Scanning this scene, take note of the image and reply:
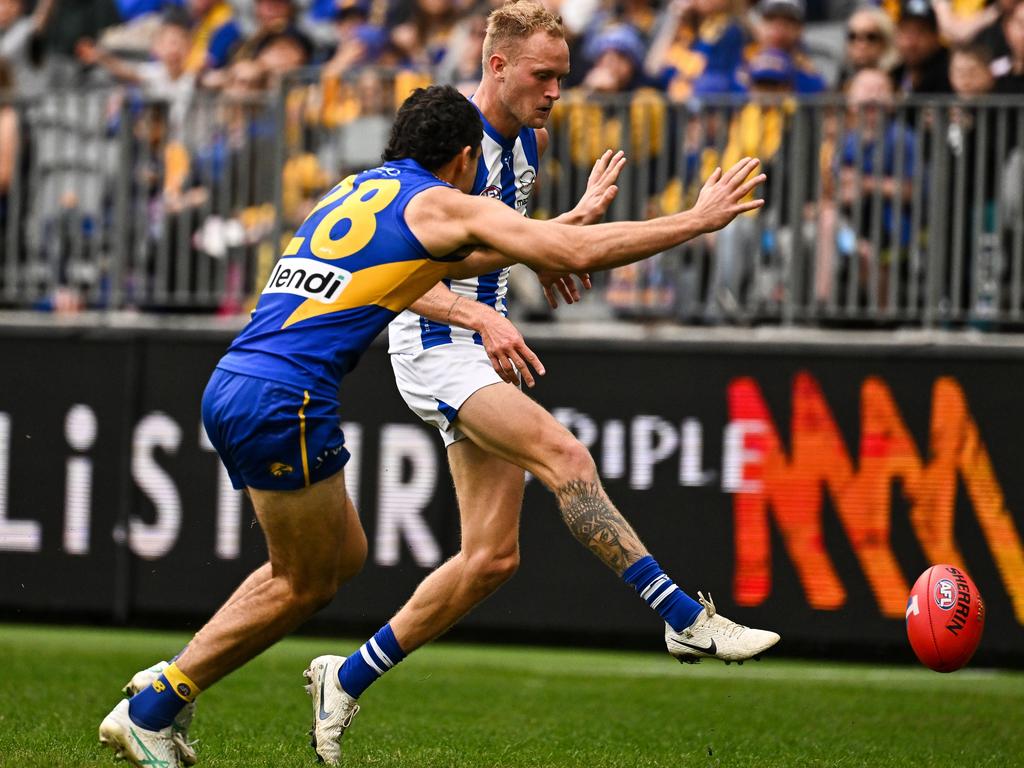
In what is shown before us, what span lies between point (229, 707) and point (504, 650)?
3.62 meters

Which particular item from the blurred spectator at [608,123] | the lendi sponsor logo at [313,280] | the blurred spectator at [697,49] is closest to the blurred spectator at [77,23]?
the blurred spectator at [697,49]

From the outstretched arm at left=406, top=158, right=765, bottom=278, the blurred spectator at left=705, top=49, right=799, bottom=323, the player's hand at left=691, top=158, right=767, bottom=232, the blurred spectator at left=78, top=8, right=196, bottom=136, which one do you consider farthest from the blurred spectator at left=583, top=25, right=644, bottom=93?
the outstretched arm at left=406, top=158, right=765, bottom=278

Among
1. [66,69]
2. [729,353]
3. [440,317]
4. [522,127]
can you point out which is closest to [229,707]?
[440,317]

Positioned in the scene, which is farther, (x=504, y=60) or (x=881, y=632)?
(x=881, y=632)

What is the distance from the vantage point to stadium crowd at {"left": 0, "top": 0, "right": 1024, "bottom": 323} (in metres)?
11.0

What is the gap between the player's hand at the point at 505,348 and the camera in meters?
7.10

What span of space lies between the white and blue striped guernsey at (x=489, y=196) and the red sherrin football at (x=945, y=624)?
2.29 meters

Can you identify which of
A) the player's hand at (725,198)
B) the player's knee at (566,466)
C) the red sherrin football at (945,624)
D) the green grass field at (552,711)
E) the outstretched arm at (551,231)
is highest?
the player's hand at (725,198)

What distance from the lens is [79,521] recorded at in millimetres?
12125

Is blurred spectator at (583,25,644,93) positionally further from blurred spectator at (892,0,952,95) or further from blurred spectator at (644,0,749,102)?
blurred spectator at (892,0,952,95)

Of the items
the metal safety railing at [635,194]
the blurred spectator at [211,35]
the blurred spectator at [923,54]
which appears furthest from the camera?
the blurred spectator at [211,35]

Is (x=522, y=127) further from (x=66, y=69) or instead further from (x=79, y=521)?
(x=66, y=69)

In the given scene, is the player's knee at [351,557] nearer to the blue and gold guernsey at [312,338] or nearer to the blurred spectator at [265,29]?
the blue and gold guernsey at [312,338]

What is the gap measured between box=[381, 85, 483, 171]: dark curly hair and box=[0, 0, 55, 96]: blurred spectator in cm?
905
